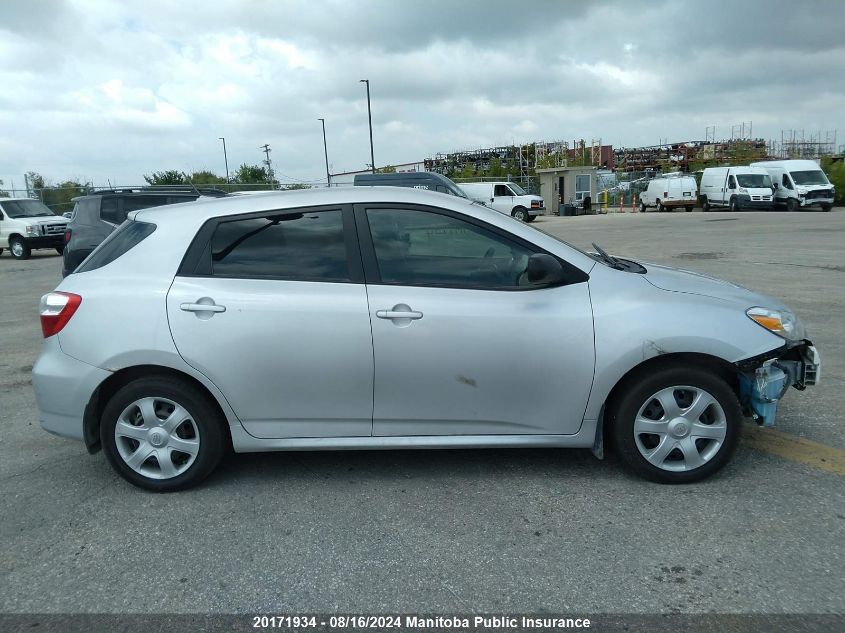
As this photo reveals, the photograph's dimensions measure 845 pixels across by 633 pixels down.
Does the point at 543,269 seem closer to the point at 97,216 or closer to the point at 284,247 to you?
the point at 284,247

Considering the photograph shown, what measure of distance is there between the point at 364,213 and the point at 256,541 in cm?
182

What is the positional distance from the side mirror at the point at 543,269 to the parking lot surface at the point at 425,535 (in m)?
1.17

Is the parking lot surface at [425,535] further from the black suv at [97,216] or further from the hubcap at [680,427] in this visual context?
the black suv at [97,216]

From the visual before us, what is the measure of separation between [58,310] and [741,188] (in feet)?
118

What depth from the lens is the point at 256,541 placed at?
330 cm

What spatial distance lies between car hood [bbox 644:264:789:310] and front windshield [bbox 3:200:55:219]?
22.4 meters

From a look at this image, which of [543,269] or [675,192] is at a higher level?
[675,192]

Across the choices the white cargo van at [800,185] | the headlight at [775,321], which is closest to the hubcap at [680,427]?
the headlight at [775,321]

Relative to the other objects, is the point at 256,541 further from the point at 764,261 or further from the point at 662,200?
Answer: the point at 662,200

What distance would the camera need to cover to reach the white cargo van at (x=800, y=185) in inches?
1262

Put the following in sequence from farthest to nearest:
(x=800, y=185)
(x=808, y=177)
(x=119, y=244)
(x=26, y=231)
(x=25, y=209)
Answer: (x=808, y=177)
(x=800, y=185)
(x=25, y=209)
(x=26, y=231)
(x=119, y=244)

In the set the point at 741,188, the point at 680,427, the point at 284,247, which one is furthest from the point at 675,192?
the point at 284,247

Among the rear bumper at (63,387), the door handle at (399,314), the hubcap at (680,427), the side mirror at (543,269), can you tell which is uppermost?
the side mirror at (543,269)

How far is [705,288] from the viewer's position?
12.9 ft
